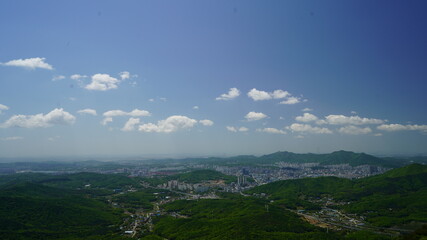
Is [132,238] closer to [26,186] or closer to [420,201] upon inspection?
[26,186]

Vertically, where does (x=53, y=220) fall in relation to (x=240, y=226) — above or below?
below

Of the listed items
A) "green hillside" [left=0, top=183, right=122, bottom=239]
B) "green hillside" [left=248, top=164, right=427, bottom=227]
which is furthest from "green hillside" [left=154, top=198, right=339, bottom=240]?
"green hillside" [left=248, top=164, right=427, bottom=227]

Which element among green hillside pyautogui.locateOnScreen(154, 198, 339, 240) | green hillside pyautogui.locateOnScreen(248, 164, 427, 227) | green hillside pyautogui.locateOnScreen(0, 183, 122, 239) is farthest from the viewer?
green hillside pyautogui.locateOnScreen(248, 164, 427, 227)

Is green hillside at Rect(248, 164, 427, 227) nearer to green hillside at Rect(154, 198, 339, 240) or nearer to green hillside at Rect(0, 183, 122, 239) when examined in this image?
green hillside at Rect(154, 198, 339, 240)

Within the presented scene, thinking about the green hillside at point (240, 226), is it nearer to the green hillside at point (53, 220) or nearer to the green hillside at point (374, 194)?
the green hillside at point (53, 220)

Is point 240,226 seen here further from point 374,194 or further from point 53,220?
point 374,194

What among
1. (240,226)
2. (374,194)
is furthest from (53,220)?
(374,194)

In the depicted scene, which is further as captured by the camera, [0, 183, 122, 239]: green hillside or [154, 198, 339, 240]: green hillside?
[0, 183, 122, 239]: green hillside

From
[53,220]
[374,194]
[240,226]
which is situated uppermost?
[240,226]

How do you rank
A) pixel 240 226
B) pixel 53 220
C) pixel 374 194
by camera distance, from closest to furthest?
pixel 240 226 → pixel 53 220 → pixel 374 194

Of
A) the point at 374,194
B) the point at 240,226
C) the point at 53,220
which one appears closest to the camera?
the point at 240,226

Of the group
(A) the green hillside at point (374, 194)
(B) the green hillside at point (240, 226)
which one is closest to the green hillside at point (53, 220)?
(B) the green hillside at point (240, 226)

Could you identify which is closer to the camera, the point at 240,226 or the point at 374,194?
the point at 240,226
